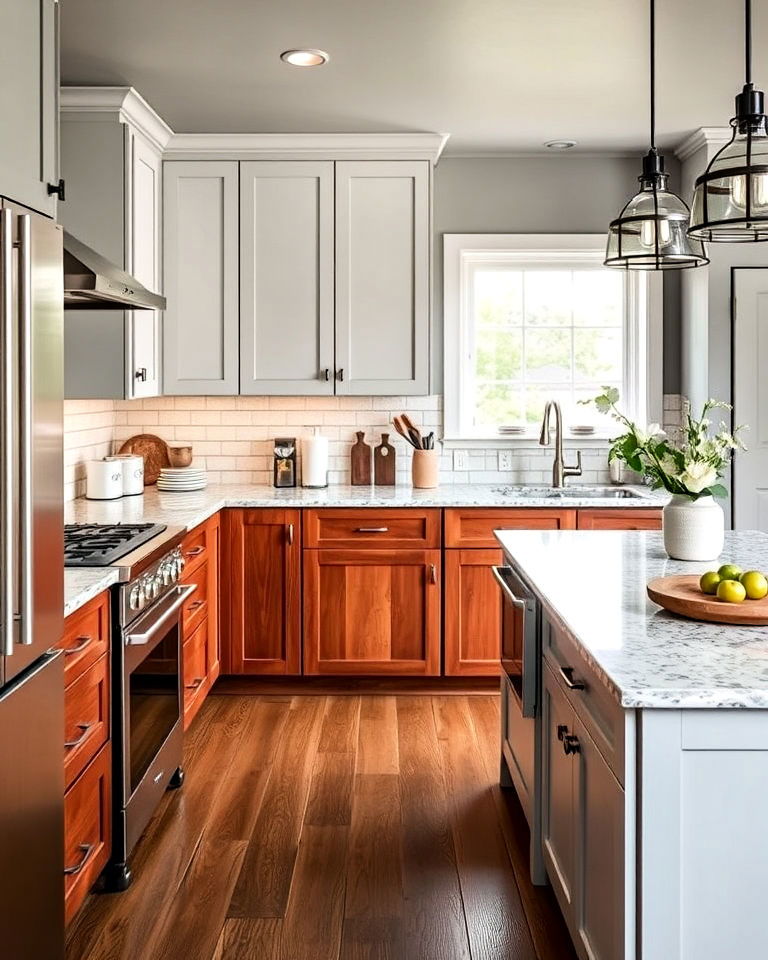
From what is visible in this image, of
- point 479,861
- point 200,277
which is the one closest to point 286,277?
point 200,277

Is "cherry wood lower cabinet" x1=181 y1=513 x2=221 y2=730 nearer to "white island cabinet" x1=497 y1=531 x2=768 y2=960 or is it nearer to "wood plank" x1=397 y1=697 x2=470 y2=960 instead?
"wood plank" x1=397 y1=697 x2=470 y2=960

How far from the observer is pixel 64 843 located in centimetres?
226

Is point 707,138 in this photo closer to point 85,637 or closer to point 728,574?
point 728,574

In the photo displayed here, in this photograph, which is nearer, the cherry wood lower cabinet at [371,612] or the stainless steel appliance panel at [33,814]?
the stainless steel appliance panel at [33,814]

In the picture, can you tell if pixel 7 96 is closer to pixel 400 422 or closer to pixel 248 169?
pixel 248 169

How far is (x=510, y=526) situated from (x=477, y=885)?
2.03m

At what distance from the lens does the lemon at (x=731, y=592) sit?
2209 millimetres

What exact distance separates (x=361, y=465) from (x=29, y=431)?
10.9ft

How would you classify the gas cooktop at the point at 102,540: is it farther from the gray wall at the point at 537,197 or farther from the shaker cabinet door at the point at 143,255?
the gray wall at the point at 537,197

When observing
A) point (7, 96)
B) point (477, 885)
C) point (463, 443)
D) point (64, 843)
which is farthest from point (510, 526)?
point (7, 96)

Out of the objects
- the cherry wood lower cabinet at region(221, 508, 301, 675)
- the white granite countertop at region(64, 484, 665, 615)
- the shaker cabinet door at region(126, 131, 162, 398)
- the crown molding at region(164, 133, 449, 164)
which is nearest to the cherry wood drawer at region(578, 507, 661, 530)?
the white granite countertop at region(64, 484, 665, 615)

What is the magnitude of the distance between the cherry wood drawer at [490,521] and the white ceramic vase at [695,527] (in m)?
1.63

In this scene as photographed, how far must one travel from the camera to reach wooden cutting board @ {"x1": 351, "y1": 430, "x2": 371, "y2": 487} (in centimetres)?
516

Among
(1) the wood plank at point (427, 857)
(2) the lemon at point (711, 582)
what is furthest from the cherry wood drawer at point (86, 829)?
(2) the lemon at point (711, 582)
